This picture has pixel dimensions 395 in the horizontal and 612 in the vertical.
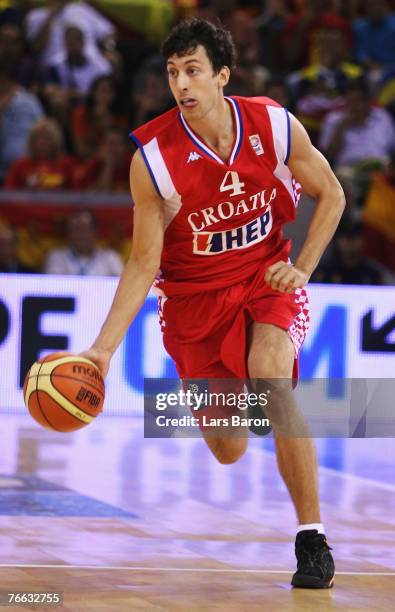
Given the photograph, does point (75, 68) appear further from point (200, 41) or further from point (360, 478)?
point (200, 41)

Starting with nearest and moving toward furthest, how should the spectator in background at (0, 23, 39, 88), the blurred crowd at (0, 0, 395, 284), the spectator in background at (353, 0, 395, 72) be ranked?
the blurred crowd at (0, 0, 395, 284), the spectator in background at (0, 23, 39, 88), the spectator in background at (353, 0, 395, 72)

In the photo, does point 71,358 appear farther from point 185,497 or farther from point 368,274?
point 368,274

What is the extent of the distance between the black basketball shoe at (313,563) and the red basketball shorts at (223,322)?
0.70 metres

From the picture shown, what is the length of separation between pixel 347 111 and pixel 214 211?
772 cm

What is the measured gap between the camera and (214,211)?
535cm

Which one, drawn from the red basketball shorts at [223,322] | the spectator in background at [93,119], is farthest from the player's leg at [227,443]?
the spectator in background at [93,119]

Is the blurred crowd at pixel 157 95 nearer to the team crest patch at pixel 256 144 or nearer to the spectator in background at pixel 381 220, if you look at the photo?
the spectator in background at pixel 381 220

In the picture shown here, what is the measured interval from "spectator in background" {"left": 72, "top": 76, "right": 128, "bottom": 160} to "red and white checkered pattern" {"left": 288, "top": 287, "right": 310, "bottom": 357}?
7006 mm

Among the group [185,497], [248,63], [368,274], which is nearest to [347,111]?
[248,63]

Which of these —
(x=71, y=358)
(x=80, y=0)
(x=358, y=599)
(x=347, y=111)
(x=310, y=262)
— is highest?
(x=80, y=0)

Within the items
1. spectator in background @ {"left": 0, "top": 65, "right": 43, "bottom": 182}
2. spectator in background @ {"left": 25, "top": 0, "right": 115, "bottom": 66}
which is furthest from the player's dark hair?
spectator in background @ {"left": 25, "top": 0, "right": 115, "bottom": 66}

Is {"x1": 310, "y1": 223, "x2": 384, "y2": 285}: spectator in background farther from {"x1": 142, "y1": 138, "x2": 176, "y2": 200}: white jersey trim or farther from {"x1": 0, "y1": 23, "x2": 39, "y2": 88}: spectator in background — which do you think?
{"x1": 142, "y1": 138, "x2": 176, "y2": 200}: white jersey trim

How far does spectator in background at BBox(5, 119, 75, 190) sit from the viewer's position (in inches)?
453

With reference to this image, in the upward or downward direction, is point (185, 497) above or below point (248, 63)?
below
